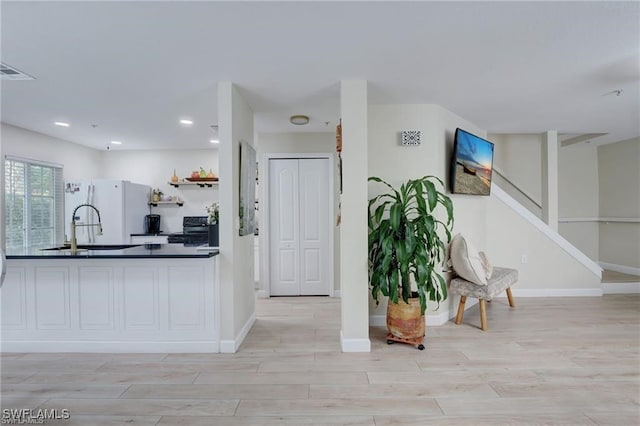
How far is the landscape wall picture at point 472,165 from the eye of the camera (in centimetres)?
374

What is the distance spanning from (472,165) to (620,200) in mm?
3727

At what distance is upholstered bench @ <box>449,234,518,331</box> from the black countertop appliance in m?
3.53

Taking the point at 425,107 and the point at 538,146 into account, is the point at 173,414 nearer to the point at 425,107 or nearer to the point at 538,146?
the point at 425,107

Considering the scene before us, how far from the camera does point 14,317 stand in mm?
2992

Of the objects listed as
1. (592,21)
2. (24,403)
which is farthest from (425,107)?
(24,403)

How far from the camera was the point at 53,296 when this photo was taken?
2977 millimetres

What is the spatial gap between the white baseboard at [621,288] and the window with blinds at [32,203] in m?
8.12

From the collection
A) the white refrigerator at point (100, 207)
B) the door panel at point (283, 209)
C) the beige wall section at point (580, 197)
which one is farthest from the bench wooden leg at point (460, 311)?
A: the white refrigerator at point (100, 207)

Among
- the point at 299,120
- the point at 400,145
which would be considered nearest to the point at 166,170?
the point at 299,120

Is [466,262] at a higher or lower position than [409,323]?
higher

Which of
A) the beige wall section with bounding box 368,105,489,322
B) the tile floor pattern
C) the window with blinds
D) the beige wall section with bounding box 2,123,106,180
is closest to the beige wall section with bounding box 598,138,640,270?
the tile floor pattern

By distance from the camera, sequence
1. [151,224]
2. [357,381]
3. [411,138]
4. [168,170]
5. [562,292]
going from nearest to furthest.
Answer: [357,381], [411,138], [562,292], [151,224], [168,170]

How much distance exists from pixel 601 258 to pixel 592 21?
5587 millimetres

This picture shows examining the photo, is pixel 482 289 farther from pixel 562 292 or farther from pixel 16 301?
pixel 16 301
